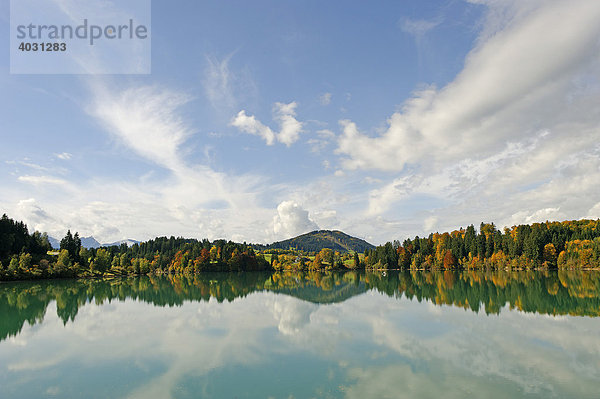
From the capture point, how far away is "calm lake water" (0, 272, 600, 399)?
53.9 feet

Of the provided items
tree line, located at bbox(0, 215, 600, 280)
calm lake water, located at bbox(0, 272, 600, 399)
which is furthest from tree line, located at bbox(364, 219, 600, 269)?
calm lake water, located at bbox(0, 272, 600, 399)

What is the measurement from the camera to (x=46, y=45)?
1249 inches

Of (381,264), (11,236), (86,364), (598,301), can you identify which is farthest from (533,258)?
(11,236)

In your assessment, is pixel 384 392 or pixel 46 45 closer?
pixel 384 392

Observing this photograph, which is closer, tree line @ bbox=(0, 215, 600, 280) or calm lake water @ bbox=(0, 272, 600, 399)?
calm lake water @ bbox=(0, 272, 600, 399)

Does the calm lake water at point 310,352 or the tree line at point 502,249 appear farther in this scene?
the tree line at point 502,249

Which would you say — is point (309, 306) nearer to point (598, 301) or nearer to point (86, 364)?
point (86, 364)

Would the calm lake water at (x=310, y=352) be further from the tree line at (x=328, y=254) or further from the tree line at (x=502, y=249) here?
the tree line at (x=502, y=249)

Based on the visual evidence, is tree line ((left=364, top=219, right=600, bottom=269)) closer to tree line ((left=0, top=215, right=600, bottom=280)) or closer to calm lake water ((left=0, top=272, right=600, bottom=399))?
tree line ((left=0, top=215, right=600, bottom=280))

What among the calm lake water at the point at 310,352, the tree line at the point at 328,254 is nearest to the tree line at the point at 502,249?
the tree line at the point at 328,254

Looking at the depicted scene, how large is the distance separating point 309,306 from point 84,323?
27.4 meters

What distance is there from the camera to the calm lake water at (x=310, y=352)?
16.4m

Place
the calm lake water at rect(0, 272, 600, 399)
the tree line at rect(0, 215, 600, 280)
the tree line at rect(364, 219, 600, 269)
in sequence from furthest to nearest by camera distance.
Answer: the tree line at rect(364, 219, 600, 269)
the tree line at rect(0, 215, 600, 280)
the calm lake water at rect(0, 272, 600, 399)

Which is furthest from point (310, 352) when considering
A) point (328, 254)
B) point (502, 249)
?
point (328, 254)
